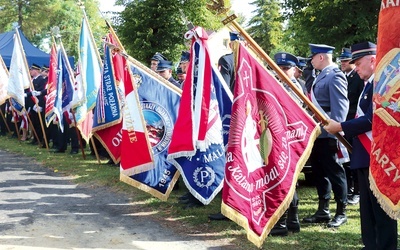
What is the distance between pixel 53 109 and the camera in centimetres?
1110

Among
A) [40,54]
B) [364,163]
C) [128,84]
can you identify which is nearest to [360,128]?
[364,163]

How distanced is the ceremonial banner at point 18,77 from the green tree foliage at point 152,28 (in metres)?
10.7

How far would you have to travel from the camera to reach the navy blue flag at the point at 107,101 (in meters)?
7.82

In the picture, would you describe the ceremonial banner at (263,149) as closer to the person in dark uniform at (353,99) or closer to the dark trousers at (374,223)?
the dark trousers at (374,223)

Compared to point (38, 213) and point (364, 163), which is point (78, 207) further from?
point (364, 163)

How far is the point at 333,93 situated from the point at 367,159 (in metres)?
1.36

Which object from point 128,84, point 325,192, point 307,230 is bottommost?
point 307,230

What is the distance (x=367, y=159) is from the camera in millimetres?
4062

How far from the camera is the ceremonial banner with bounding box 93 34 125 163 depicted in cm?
776

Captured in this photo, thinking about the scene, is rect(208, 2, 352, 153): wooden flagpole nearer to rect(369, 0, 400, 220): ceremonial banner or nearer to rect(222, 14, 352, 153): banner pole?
rect(222, 14, 352, 153): banner pole

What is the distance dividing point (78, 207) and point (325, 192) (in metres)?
3.41

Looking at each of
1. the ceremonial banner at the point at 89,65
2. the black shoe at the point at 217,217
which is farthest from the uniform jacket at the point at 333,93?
the ceremonial banner at the point at 89,65

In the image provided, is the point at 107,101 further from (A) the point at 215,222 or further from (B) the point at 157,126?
(A) the point at 215,222

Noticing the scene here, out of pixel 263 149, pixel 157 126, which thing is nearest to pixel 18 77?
pixel 157 126
